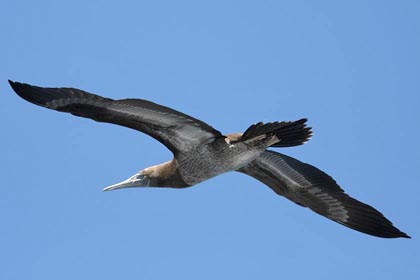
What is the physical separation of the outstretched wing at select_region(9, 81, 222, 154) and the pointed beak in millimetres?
1266

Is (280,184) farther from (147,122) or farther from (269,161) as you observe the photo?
(147,122)

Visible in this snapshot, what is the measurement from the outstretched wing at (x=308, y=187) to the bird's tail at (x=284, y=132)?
1118 millimetres

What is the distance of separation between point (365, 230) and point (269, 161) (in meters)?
1.53

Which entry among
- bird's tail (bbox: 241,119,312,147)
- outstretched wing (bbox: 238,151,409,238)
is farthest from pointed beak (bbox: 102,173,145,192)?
bird's tail (bbox: 241,119,312,147)

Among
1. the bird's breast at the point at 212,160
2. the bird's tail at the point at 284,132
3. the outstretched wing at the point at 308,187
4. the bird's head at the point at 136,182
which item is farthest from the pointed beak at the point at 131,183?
the bird's tail at the point at 284,132

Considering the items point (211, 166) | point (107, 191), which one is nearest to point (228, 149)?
point (211, 166)

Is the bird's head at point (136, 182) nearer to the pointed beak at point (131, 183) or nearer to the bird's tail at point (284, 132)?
the pointed beak at point (131, 183)

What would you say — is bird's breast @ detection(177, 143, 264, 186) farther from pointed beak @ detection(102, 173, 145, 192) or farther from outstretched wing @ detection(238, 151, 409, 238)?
outstretched wing @ detection(238, 151, 409, 238)

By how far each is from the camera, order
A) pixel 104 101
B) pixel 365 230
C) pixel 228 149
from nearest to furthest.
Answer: pixel 104 101
pixel 228 149
pixel 365 230

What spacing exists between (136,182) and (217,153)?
138 centimetres

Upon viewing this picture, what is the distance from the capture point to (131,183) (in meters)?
11.6

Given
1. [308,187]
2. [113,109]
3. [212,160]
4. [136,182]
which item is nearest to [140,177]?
[136,182]

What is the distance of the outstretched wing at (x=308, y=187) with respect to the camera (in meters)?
11.8

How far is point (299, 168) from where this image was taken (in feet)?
39.6
